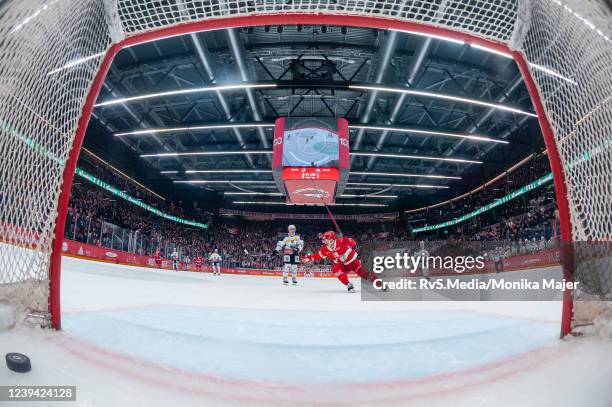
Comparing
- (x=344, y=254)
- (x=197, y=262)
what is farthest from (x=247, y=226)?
(x=344, y=254)

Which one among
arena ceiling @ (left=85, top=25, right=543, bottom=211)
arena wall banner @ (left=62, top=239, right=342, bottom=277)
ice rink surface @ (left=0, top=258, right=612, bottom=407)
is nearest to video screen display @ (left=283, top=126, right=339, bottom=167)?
arena ceiling @ (left=85, top=25, right=543, bottom=211)

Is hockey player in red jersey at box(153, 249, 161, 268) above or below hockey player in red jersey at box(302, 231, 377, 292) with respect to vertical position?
below

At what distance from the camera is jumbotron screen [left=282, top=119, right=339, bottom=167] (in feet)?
26.6

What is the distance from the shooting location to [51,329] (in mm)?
1472

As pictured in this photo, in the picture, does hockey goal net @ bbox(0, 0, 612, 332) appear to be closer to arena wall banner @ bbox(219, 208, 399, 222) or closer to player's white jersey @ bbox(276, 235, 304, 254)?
player's white jersey @ bbox(276, 235, 304, 254)

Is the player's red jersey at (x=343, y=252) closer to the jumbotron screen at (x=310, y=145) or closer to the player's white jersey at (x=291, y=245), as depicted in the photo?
the player's white jersey at (x=291, y=245)

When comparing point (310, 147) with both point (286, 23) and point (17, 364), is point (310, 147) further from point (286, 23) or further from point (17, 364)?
point (17, 364)

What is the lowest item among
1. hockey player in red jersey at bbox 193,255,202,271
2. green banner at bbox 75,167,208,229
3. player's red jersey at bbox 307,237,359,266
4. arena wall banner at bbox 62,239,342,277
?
hockey player in red jersey at bbox 193,255,202,271

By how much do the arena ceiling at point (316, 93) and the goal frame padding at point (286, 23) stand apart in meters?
6.96

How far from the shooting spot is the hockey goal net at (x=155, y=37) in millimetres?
1463

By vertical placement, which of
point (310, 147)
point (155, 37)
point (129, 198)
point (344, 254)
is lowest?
point (344, 254)

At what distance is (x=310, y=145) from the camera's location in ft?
26.9

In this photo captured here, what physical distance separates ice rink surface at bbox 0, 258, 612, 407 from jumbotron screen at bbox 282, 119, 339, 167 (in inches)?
245

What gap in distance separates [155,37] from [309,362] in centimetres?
170
